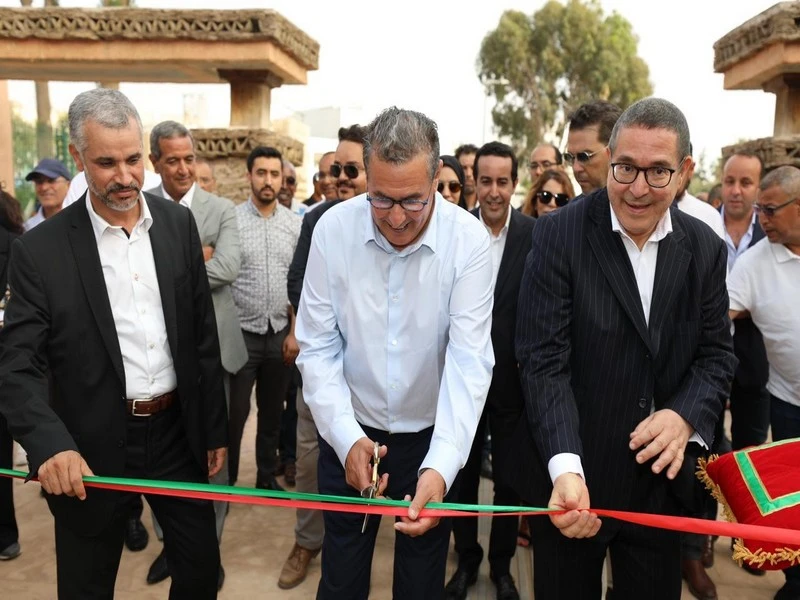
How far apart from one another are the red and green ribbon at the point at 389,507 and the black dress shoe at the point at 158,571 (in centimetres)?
128

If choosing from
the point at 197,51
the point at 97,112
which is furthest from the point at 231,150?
the point at 97,112

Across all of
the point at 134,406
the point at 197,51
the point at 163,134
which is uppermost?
the point at 197,51

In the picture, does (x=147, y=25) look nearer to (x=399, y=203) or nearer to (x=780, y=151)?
(x=399, y=203)

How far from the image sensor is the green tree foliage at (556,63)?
29.9 meters

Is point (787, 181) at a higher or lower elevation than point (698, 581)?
higher

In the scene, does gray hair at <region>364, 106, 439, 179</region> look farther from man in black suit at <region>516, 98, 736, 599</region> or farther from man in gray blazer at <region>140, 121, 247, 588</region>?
man in gray blazer at <region>140, 121, 247, 588</region>

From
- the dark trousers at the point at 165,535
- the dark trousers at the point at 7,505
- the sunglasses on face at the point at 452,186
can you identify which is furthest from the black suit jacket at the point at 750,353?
the dark trousers at the point at 7,505

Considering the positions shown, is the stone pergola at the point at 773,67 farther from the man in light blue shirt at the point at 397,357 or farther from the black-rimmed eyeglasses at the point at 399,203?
the black-rimmed eyeglasses at the point at 399,203

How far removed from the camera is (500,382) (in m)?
3.51

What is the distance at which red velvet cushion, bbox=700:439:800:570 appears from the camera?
1939 mm

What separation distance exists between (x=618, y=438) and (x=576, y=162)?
1683 millimetres

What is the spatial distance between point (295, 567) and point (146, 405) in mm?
1660

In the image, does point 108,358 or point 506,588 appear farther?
A: point 506,588

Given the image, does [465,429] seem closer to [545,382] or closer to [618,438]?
[545,382]
